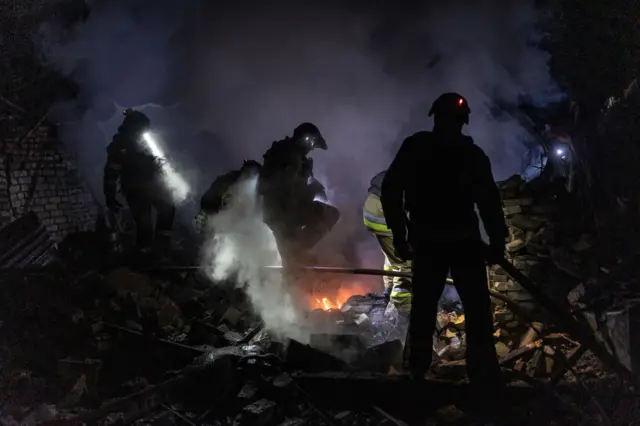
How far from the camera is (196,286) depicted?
8375mm

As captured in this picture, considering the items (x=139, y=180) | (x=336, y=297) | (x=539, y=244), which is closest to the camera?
(x=539, y=244)

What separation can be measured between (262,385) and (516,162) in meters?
8.36

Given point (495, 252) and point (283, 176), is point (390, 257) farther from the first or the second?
point (495, 252)

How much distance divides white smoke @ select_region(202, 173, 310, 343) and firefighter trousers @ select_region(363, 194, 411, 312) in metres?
1.68

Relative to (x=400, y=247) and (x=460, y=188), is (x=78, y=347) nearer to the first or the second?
(x=400, y=247)

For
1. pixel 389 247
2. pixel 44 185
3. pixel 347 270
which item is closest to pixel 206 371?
pixel 347 270

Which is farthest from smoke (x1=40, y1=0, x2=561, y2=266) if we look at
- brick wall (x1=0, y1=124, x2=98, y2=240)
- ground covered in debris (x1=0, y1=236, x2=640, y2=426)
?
ground covered in debris (x1=0, y1=236, x2=640, y2=426)

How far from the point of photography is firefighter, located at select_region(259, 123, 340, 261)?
306 inches

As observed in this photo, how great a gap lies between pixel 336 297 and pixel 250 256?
103 inches

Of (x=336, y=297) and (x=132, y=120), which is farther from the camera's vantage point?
(x=336, y=297)

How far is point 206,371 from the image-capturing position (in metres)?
5.05

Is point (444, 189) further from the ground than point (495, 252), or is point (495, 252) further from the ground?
point (444, 189)

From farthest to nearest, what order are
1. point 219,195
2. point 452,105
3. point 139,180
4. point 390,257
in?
1. point 219,195
2. point 139,180
3. point 390,257
4. point 452,105

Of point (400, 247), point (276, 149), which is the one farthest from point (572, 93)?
point (400, 247)
